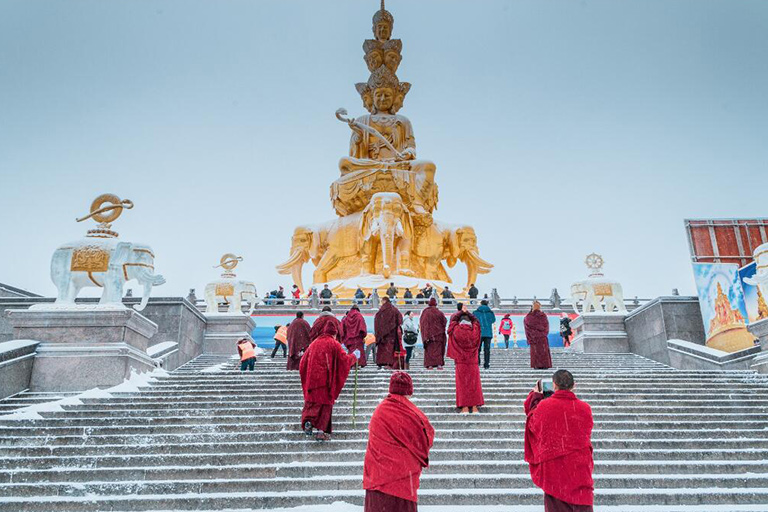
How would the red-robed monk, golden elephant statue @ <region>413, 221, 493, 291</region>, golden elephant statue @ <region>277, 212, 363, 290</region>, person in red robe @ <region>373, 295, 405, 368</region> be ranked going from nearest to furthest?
1. the red-robed monk
2. person in red robe @ <region>373, 295, 405, 368</region>
3. golden elephant statue @ <region>277, 212, 363, 290</region>
4. golden elephant statue @ <region>413, 221, 493, 291</region>

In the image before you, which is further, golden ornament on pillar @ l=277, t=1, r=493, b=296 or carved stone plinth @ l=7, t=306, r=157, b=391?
golden ornament on pillar @ l=277, t=1, r=493, b=296

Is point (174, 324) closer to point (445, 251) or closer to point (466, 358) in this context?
point (466, 358)

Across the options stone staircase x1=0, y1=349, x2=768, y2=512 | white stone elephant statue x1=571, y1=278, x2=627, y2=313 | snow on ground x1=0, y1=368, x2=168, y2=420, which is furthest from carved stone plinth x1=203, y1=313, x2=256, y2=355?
white stone elephant statue x1=571, y1=278, x2=627, y2=313

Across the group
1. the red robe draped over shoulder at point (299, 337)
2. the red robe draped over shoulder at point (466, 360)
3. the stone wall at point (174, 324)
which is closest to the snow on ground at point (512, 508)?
the red robe draped over shoulder at point (466, 360)

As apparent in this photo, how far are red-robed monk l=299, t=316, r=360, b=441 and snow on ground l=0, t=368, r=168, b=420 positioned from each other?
2744 mm

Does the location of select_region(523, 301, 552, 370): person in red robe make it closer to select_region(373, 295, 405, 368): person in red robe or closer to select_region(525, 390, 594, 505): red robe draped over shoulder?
select_region(373, 295, 405, 368): person in red robe

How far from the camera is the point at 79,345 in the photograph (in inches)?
281

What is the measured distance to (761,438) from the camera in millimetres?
5230

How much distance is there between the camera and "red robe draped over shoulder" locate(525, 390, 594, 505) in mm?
2889

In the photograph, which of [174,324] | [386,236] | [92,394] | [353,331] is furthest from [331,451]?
[386,236]

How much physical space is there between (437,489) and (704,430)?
2.88m

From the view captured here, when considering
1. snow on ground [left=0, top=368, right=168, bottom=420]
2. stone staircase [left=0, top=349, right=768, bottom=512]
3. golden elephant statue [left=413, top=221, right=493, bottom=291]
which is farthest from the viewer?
golden elephant statue [left=413, top=221, right=493, bottom=291]

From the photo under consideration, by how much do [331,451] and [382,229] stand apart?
15786 mm

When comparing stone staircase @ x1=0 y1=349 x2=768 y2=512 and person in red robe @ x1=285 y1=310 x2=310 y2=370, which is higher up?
person in red robe @ x1=285 y1=310 x2=310 y2=370
